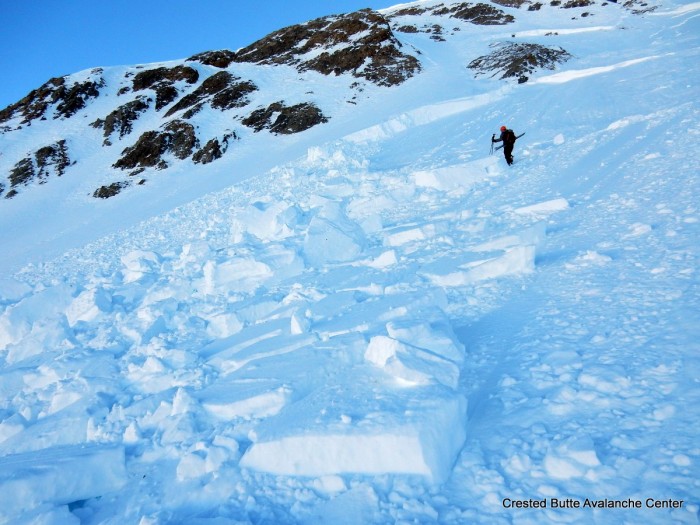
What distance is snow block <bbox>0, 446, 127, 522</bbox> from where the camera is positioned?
3059 millimetres

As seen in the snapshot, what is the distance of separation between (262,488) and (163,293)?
17.8ft

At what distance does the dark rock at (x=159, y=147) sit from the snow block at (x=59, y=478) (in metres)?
30.8

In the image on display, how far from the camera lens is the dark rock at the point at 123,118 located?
120 ft

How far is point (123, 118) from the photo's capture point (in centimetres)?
3697

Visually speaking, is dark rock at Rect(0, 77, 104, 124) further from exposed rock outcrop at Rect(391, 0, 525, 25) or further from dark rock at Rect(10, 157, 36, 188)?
exposed rock outcrop at Rect(391, 0, 525, 25)

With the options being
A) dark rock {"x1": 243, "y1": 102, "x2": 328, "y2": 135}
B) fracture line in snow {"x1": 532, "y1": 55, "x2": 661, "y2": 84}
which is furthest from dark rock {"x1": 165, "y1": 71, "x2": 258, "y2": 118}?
fracture line in snow {"x1": 532, "y1": 55, "x2": 661, "y2": 84}

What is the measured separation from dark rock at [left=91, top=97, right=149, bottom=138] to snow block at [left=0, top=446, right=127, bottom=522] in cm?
3990

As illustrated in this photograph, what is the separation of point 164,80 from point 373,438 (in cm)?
4844

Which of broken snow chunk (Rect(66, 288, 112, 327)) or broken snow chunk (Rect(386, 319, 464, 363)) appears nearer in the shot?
broken snow chunk (Rect(386, 319, 464, 363))

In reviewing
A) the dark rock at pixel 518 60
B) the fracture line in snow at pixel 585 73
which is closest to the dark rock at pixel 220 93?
the dark rock at pixel 518 60

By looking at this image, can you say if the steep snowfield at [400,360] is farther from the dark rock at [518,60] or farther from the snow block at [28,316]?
the dark rock at [518,60]

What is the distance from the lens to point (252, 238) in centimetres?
918

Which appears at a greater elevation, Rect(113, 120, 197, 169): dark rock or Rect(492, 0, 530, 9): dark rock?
Rect(492, 0, 530, 9): dark rock

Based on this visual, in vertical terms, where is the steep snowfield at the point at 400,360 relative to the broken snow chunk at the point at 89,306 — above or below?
below
